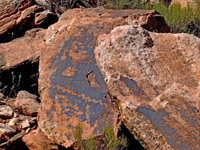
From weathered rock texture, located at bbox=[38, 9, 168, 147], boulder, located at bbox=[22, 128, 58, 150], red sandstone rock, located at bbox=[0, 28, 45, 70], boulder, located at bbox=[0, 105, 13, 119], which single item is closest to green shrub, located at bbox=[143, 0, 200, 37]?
weathered rock texture, located at bbox=[38, 9, 168, 147]

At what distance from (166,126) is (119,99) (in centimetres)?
45

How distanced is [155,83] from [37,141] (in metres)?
1.21

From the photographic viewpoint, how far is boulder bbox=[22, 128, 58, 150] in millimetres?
3047

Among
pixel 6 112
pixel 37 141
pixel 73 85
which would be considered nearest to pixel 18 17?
pixel 6 112

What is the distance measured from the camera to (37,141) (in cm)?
308

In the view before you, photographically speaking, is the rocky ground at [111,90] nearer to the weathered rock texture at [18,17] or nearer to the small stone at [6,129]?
the small stone at [6,129]

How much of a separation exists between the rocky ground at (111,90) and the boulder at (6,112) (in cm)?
1

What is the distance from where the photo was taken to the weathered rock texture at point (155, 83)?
2510 millimetres

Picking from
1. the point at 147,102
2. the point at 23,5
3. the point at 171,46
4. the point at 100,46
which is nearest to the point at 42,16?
the point at 23,5

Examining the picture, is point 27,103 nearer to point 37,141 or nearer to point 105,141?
point 37,141

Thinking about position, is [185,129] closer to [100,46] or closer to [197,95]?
[197,95]

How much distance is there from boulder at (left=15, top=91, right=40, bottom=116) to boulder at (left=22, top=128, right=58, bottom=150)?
51 centimetres

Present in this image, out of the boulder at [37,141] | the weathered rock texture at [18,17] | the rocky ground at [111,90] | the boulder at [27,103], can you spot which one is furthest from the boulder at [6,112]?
the weathered rock texture at [18,17]

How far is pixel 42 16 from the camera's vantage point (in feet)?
16.2
